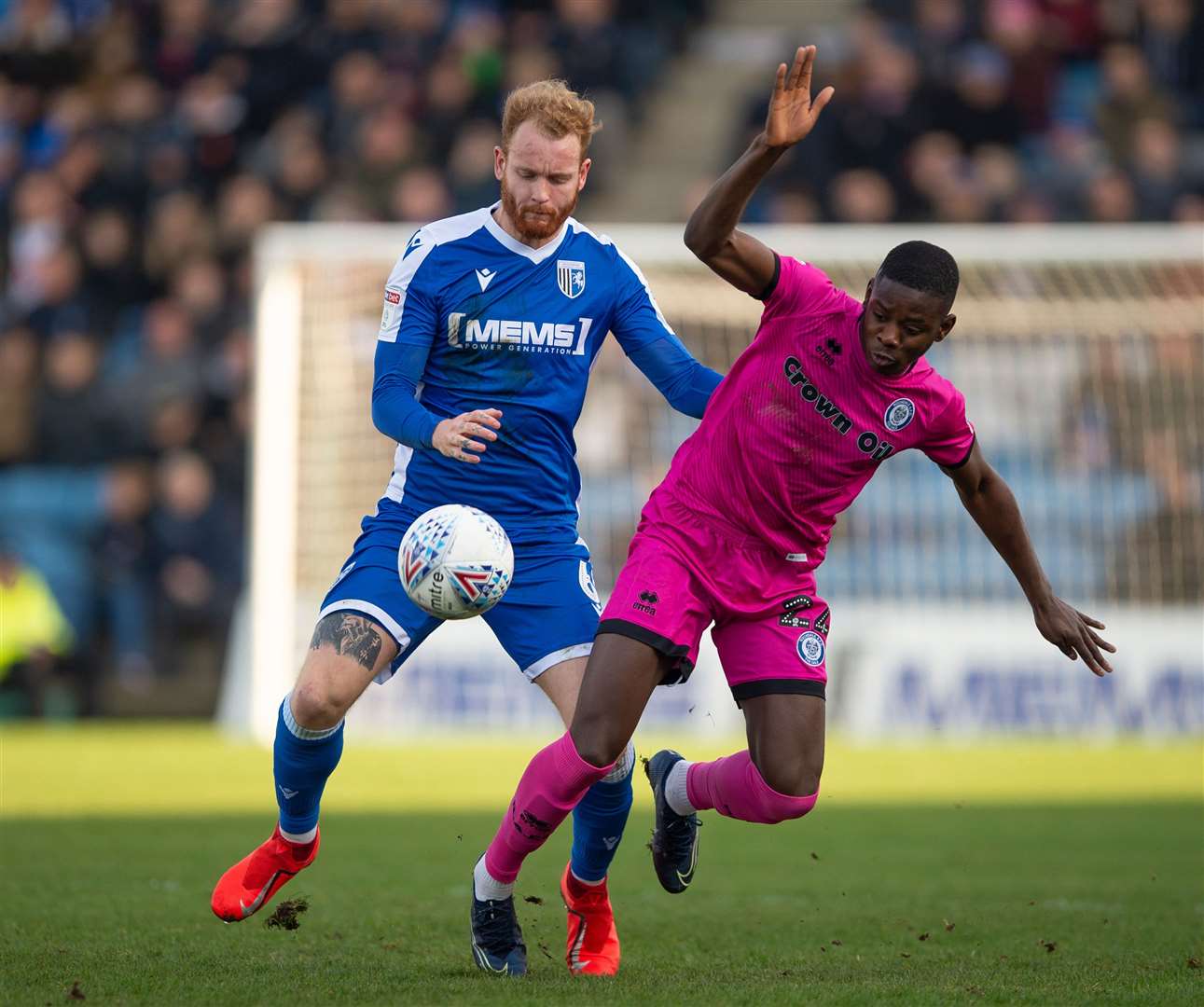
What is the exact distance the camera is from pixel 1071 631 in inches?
247

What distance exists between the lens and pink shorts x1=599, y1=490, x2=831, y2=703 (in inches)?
235

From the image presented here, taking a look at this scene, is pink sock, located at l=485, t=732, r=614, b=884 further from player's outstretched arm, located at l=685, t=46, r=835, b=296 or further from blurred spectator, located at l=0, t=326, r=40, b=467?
blurred spectator, located at l=0, t=326, r=40, b=467

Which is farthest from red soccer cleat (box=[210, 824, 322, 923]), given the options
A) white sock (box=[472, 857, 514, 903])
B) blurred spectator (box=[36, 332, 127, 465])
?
blurred spectator (box=[36, 332, 127, 465])

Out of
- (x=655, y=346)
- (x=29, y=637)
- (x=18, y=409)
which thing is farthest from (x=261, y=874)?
(x=18, y=409)

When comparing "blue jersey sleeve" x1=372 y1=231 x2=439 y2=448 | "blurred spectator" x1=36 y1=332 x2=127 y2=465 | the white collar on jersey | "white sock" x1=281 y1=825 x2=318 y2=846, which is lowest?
"white sock" x1=281 y1=825 x2=318 y2=846

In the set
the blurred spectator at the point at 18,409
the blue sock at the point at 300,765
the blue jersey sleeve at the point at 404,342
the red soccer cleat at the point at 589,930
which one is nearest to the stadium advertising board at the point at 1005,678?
the blurred spectator at the point at 18,409

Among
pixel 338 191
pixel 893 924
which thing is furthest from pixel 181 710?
pixel 893 924

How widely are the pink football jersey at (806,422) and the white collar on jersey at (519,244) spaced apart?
0.74m

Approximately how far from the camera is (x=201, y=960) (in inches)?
231

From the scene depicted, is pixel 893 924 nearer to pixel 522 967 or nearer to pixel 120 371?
pixel 522 967

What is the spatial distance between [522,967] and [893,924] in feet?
5.72

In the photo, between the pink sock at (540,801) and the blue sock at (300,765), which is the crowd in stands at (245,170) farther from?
the pink sock at (540,801)

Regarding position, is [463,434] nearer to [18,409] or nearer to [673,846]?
[673,846]

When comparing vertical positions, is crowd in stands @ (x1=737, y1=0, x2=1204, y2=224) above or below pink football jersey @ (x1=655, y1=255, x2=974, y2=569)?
above
